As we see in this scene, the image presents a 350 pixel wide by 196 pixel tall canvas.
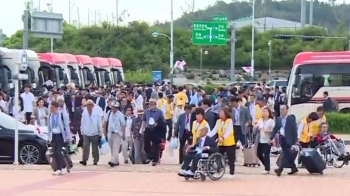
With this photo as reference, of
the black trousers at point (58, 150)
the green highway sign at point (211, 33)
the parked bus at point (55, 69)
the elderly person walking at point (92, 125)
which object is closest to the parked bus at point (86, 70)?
the parked bus at point (55, 69)

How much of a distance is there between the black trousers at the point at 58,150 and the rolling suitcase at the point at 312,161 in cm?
538

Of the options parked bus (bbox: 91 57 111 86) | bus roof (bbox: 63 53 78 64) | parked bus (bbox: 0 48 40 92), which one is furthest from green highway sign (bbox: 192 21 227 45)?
parked bus (bbox: 0 48 40 92)

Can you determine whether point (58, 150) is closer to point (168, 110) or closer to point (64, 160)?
point (64, 160)

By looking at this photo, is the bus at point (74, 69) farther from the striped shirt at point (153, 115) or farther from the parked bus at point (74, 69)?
the striped shirt at point (153, 115)

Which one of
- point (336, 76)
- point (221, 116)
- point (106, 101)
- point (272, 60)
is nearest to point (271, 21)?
point (272, 60)

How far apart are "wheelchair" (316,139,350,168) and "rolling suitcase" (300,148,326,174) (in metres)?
0.98

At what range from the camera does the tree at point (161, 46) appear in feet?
282

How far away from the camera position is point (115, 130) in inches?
747

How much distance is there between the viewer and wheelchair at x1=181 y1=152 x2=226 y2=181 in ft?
53.2

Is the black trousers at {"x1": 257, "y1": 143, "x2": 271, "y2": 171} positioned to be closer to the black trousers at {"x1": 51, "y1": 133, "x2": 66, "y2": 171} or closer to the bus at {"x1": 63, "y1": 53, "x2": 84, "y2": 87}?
the black trousers at {"x1": 51, "y1": 133, "x2": 66, "y2": 171}

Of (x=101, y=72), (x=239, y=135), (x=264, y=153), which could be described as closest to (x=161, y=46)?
(x=101, y=72)

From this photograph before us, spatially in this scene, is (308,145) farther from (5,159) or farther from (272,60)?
(272,60)

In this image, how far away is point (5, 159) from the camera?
20.2 metres

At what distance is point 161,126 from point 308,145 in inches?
141
